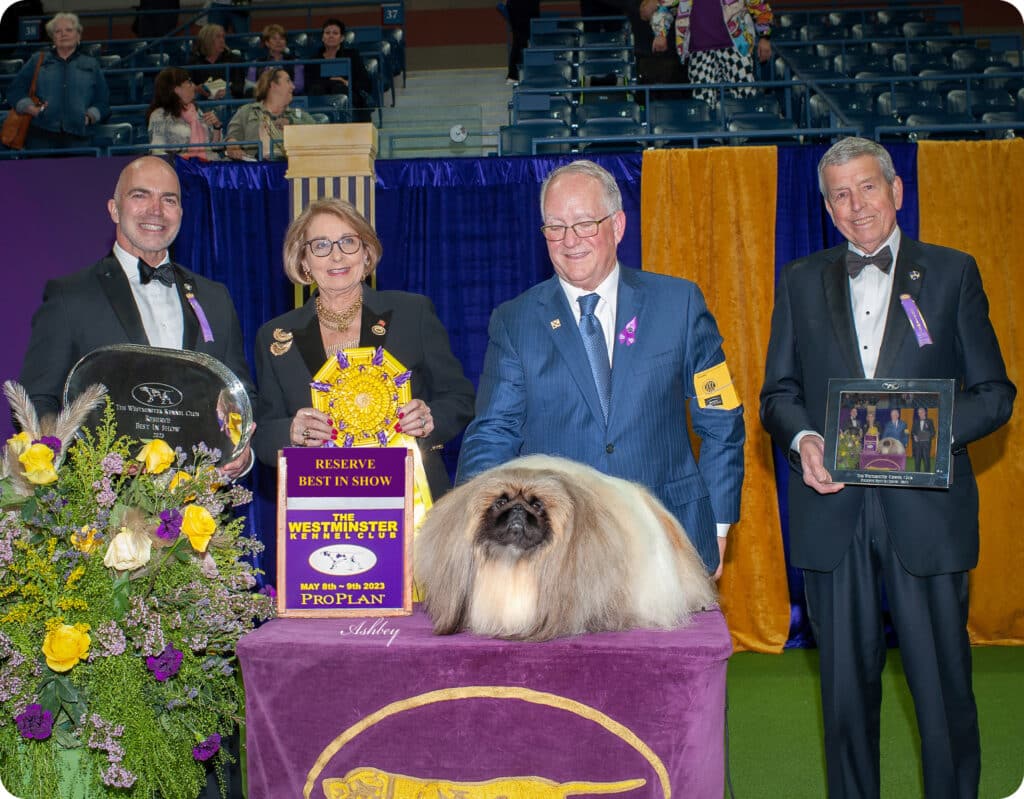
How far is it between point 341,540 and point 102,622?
50cm

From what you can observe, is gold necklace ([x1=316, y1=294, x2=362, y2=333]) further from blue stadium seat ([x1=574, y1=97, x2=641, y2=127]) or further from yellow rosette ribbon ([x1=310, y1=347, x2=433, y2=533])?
blue stadium seat ([x1=574, y1=97, x2=641, y2=127])

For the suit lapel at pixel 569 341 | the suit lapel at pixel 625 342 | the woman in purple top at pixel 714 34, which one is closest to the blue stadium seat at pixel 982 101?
the woman in purple top at pixel 714 34

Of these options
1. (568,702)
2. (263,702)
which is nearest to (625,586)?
(568,702)

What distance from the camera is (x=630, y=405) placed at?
259 cm

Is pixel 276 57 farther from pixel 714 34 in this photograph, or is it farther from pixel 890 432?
pixel 890 432

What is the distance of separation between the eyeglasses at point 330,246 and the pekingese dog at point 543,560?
111cm

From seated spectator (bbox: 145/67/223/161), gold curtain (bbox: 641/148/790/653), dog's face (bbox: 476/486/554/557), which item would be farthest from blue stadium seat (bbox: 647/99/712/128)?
dog's face (bbox: 476/486/554/557)

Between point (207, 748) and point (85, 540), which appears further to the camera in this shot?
point (207, 748)

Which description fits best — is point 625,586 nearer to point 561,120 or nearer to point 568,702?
point 568,702

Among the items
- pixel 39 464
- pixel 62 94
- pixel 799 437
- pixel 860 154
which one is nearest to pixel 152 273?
pixel 39 464

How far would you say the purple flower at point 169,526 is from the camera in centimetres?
205

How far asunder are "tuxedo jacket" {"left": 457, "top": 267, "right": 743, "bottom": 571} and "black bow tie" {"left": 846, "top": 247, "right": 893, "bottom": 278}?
0.49m

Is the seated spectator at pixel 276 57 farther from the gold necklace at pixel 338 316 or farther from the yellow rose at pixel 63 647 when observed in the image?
the yellow rose at pixel 63 647

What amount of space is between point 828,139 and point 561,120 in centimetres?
188
